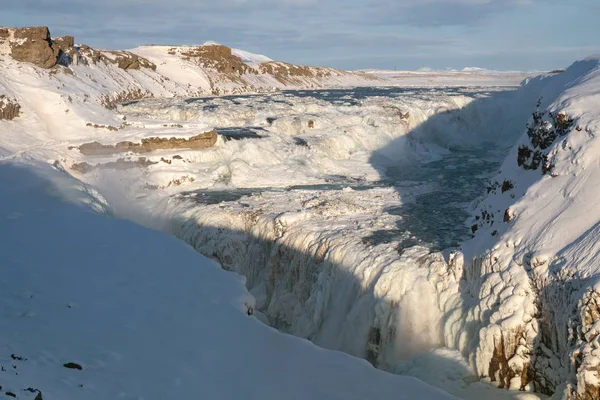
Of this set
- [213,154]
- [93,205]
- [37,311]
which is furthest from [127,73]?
[37,311]

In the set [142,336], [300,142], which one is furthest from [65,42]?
[142,336]

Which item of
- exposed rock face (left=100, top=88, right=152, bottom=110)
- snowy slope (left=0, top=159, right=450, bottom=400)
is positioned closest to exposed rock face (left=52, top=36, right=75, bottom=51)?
exposed rock face (left=100, top=88, right=152, bottom=110)

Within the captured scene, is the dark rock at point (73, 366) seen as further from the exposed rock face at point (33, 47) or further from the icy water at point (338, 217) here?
the exposed rock face at point (33, 47)

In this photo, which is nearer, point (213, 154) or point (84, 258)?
point (84, 258)

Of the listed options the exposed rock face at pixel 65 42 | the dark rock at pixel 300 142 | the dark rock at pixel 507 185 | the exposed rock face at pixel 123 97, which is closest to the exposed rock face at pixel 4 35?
the exposed rock face at pixel 123 97

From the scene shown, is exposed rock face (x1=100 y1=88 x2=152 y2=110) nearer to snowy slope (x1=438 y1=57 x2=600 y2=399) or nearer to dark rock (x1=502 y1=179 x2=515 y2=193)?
dark rock (x1=502 y1=179 x2=515 y2=193)

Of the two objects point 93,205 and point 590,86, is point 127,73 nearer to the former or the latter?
point 93,205

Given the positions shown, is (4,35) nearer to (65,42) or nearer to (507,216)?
(65,42)
